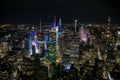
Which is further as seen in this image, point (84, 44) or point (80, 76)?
point (84, 44)

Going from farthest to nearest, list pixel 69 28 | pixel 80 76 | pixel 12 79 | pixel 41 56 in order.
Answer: pixel 69 28 < pixel 41 56 < pixel 80 76 < pixel 12 79

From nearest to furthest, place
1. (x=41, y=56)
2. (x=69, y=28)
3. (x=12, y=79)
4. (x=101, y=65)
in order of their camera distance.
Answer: (x=12, y=79) → (x=101, y=65) → (x=41, y=56) → (x=69, y=28)

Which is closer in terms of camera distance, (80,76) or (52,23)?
(80,76)

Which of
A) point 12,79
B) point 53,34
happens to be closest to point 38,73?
point 12,79

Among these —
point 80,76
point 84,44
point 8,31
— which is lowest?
point 80,76

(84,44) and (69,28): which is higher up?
(69,28)

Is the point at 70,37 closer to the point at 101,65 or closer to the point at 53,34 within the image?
the point at 53,34

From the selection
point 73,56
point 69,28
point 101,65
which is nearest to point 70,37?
point 69,28

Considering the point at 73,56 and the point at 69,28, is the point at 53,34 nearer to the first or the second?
the point at 69,28

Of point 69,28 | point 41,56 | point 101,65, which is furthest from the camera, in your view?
point 69,28
